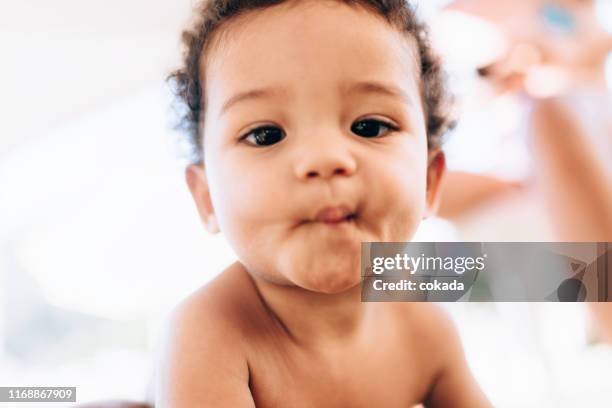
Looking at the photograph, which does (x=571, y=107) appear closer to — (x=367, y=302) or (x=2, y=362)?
(x=367, y=302)

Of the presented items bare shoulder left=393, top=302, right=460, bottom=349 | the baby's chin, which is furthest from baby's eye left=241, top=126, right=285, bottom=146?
bare shoulder left=393, top=302, right=460, bottom=349

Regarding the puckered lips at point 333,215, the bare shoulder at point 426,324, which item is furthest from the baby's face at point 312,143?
the bare shoulder at point 426,324

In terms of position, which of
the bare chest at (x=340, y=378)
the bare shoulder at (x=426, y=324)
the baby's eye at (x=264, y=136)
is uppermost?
the baby's eye at (x=264, y=136)

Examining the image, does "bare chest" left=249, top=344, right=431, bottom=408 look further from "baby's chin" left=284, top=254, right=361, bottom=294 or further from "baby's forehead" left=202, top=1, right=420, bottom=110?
"baby's forehead" left=202, top=1, right=420, bottom=110

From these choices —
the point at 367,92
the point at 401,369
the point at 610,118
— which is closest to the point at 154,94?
the point at 367,92

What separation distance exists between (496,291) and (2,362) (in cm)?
48

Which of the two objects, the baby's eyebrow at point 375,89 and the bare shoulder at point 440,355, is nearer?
the baby's eyebrow at point 375,89

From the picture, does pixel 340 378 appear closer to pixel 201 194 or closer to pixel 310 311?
pixel 310 311

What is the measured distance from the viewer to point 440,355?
0.62 metres

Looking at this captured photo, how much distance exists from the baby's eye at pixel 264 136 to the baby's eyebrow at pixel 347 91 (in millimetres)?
26

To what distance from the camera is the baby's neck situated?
1.87 feet

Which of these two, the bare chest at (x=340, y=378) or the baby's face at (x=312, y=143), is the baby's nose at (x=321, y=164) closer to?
the baby's face at (x=312, y=143)

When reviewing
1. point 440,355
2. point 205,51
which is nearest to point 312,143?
point 205,51

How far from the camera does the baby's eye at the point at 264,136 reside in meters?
0.51
